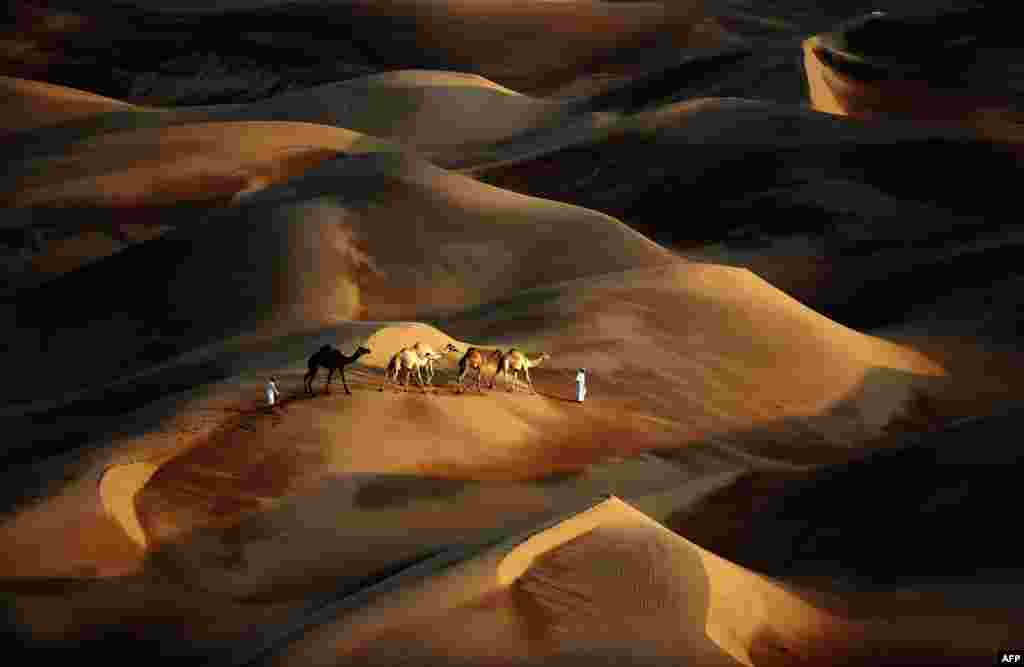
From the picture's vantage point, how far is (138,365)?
17.4 m

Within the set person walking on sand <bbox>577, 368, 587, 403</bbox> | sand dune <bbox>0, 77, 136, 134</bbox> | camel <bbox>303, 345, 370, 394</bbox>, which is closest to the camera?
camel <bbox>303, 345, 370, 394</bbox>

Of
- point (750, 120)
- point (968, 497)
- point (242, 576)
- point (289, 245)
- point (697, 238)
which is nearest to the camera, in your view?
point (242, 576)

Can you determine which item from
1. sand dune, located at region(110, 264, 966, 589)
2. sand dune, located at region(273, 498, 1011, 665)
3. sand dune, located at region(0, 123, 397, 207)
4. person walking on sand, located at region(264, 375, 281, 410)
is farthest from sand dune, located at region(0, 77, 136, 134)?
sand dune, located at region(273, 498, 1011, 665)

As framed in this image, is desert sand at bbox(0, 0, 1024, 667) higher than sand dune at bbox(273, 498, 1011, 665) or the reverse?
the reverse

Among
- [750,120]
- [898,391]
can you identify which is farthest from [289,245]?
[750,120]

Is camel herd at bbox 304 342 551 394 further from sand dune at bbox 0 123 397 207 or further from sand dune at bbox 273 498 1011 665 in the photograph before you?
sand dune at bbox 0 123 397 207

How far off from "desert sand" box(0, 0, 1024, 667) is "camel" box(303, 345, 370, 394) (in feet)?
0.39

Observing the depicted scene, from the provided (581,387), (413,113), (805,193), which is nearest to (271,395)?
(581,387)

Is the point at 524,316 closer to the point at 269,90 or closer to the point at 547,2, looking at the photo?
the point at 269,90

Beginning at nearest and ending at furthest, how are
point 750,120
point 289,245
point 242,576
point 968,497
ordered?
point 242,576 → point 968,497 → point 289,245 → point 750,120

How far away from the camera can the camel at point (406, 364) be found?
12875 mm

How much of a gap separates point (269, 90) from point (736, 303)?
23765 mm

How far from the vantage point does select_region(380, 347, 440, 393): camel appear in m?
12.9

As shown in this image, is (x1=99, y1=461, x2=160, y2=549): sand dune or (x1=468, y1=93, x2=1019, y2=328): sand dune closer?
(x1=99, y1=461, x2=160, y2=549): sand dune
